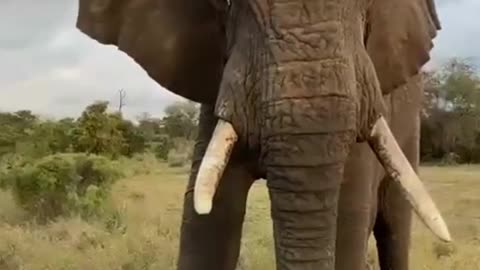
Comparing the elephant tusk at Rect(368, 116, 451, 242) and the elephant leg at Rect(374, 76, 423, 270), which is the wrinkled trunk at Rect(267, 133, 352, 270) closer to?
the elephant tusk at Rect(368, 116, 451, 242)

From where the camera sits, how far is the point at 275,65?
3.60 metres

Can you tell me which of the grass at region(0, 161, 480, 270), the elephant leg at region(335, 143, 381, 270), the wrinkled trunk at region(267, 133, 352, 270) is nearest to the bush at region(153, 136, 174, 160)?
the grass at region(0, 161, 480, 270)

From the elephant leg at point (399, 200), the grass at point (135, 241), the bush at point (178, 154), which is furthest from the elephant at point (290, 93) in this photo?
the bush at point (178, 154)

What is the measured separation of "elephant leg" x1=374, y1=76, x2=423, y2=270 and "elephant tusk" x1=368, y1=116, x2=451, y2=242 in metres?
1.82

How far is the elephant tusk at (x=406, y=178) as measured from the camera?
3.76 metres

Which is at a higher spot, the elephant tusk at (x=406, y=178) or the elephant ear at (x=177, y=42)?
the elephant ear at (x=177, y=42)

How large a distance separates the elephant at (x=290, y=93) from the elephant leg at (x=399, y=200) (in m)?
1.33

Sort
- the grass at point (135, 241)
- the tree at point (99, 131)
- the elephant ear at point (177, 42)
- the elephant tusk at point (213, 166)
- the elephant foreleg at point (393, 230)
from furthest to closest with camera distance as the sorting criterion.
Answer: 1. the tree at point (99, 131)
2. the grass at point (135, 241)
3. the elephant foreleg at point (393, 230)
4. the elephant ear at point (177, 42)
5. the elephant tusk at point (213, 166)

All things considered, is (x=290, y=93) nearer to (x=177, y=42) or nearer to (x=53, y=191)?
(x=177, y=42)

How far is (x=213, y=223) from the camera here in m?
4.51

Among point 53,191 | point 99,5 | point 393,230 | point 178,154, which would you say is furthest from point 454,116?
point 99,5

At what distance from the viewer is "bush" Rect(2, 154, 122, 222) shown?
15367 millimetres

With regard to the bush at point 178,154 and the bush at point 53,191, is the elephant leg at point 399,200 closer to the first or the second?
the bush at point 53,191

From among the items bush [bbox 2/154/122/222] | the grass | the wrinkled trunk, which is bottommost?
the grass
